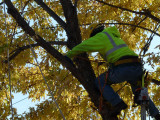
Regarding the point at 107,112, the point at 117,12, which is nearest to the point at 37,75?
the point at 117,12

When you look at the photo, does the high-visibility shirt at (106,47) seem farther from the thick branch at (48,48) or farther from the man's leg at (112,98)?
the man's leg at (112,98)

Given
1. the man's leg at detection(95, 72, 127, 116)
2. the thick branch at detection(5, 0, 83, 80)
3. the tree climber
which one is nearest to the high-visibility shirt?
the tree climber

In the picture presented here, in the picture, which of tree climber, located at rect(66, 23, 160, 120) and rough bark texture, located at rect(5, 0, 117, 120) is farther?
rough bark texture, located at rect(5, 0, 117, 120)

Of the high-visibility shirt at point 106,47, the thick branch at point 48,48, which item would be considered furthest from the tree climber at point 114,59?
the thick branch at point 48,48

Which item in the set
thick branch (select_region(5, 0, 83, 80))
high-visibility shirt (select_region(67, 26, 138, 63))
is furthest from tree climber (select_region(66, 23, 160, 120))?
thick branch (select_region(5, 0, 83, 80))

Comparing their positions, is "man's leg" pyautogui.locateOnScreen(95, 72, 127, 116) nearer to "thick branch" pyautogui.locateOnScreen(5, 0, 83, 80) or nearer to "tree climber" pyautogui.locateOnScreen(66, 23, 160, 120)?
"tree climber" pyautogui.locateOnScreen(66, 23, 160, 120)

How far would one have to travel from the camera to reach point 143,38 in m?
7.17

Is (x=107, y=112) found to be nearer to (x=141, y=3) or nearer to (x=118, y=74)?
(x=118, y=74)

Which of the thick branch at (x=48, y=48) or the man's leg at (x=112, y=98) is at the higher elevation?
the thick branch at (x=48, y=48)

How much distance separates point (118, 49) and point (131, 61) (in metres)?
0.24

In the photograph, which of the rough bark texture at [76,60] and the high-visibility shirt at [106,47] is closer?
the high-visibility shirt at [106,47]

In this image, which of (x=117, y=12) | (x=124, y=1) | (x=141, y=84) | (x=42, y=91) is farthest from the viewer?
(x=42, y=91)

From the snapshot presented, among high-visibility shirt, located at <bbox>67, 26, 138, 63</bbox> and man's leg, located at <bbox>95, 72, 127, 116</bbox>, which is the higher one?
high-visibility shirt, located at <bbox>67, 26, 138, 63</bbox>

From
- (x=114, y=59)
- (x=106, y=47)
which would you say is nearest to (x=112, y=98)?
(x=114, y=59)
